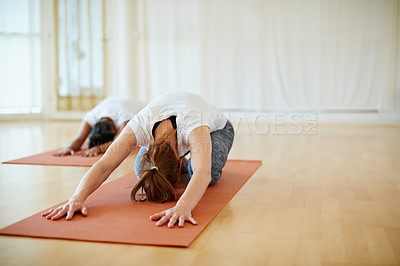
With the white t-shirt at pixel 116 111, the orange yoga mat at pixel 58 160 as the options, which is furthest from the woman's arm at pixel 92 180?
the white t-shirt at pixel 116 111

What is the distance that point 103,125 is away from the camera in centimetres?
372

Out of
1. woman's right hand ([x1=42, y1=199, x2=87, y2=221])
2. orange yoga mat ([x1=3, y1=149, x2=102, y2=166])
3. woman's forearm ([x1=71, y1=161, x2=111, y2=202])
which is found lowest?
orange yoga mat ([x1=3, y1=149, x2=102, y2=166])

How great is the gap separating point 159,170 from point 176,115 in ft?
1.19

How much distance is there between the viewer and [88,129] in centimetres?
385

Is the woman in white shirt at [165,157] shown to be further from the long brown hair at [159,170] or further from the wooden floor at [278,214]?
the wooden floor at [278,214]

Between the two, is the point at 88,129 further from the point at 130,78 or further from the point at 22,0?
the point at 22,0

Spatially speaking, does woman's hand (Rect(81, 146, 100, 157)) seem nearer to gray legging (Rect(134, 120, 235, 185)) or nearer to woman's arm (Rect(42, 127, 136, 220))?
gray legging (Rect(134, 120, 235, 185))

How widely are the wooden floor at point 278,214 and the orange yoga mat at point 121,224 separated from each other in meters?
0.04

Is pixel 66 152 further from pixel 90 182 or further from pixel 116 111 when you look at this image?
pixel 90 182

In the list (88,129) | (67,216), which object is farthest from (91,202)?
(88,129)

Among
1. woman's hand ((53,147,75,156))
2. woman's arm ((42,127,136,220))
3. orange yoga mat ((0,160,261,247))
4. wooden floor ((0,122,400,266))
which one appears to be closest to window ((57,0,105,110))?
wooden floor ((0,122,400,266))

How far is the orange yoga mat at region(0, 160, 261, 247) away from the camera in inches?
64.6

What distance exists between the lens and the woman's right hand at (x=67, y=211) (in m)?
1.87

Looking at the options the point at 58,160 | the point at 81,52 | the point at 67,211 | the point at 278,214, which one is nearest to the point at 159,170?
the point at 67,211
